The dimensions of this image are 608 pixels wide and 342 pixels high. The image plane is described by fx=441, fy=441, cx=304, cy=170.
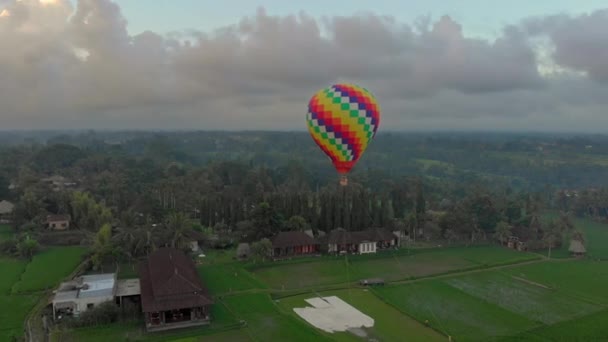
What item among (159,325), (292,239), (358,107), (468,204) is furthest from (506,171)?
(159,325)

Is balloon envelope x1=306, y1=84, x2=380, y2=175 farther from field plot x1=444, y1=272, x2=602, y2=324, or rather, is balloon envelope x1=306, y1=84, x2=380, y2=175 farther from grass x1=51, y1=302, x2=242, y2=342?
field plot x1=444, y1=272, x2=602, y2=324

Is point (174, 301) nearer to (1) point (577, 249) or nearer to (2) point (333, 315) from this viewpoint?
(2) point (333, 315)

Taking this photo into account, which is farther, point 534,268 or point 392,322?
point 534,268

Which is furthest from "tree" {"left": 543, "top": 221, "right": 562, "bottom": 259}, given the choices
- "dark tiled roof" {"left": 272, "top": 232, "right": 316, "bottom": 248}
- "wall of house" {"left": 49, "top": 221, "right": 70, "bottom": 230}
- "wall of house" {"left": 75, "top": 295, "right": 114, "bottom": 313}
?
"wall of house" {"left": 49, "top": 221, "right": 70, "bottom": 230}

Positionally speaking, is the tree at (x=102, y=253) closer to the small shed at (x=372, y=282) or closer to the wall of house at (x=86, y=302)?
the wall of house at (x=86, y=302)

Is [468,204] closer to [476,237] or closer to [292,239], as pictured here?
[476,237]
